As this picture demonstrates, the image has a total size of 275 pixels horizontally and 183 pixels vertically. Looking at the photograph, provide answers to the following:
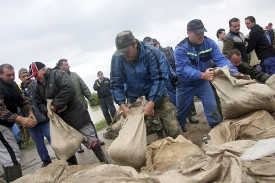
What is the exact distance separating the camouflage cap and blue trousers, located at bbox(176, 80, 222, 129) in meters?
1.26

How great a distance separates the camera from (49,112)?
3721 mm

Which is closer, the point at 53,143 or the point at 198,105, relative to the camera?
the point at 53,143

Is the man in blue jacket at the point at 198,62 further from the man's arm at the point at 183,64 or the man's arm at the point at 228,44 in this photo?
the man's arm at the point at 228,44

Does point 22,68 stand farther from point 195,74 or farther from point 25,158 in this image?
point 195,74

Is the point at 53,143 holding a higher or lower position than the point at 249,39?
lower

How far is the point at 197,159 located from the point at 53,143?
2.02 meters

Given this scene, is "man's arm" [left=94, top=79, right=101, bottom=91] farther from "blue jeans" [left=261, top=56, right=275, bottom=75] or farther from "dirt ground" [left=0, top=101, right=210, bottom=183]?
"blue jeans" [left=261, top=56, right=275, bottom=75]

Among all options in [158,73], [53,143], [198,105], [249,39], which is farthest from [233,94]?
[198,105]

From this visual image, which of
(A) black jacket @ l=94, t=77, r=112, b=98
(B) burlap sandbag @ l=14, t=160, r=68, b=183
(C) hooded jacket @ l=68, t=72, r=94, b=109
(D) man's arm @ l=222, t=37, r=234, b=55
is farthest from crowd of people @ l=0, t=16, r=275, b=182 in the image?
(A) black jacket @ l=94, t=77, r=112, b=98

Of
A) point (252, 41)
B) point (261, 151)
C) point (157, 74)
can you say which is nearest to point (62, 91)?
point (157, 74)

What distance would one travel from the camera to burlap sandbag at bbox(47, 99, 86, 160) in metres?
3.57

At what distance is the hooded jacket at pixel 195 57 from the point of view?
3.93m

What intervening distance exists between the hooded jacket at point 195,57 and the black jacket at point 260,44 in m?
1.99

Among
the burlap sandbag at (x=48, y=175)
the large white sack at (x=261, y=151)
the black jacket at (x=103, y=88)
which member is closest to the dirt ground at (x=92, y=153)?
the burlap sandbag at (x=48, y=175)
